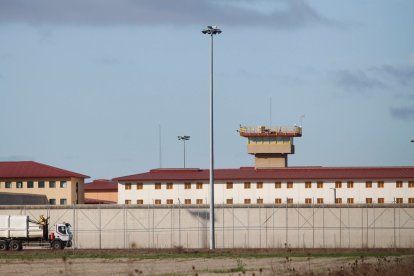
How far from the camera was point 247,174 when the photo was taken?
106875 millimetres

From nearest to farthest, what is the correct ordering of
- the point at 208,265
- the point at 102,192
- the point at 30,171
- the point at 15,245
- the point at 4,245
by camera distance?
1. the point at 208,265
2. the point at 4,245
3. the point at 15,245
4. the point at 30,171
5. the point at 102,192

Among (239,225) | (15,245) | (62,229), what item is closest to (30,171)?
(239,225)

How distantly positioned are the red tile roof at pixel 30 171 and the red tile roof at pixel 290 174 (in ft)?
32.7

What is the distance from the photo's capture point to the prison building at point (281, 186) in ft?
340

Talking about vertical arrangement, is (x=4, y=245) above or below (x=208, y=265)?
below

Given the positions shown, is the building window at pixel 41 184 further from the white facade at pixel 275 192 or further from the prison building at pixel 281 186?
the white facade at pixel 275 192

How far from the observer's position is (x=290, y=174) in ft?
347

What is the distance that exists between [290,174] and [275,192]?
8.48 feet

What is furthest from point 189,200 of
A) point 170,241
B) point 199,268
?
point 199,268

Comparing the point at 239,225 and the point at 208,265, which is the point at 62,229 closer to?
the point at 239,225

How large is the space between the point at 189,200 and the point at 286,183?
33.5ft

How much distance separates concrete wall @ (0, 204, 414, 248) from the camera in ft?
252

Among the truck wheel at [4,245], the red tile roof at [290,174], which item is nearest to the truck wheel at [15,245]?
the truck wheel at [4,245]

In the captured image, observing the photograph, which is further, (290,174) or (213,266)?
(290,174)
